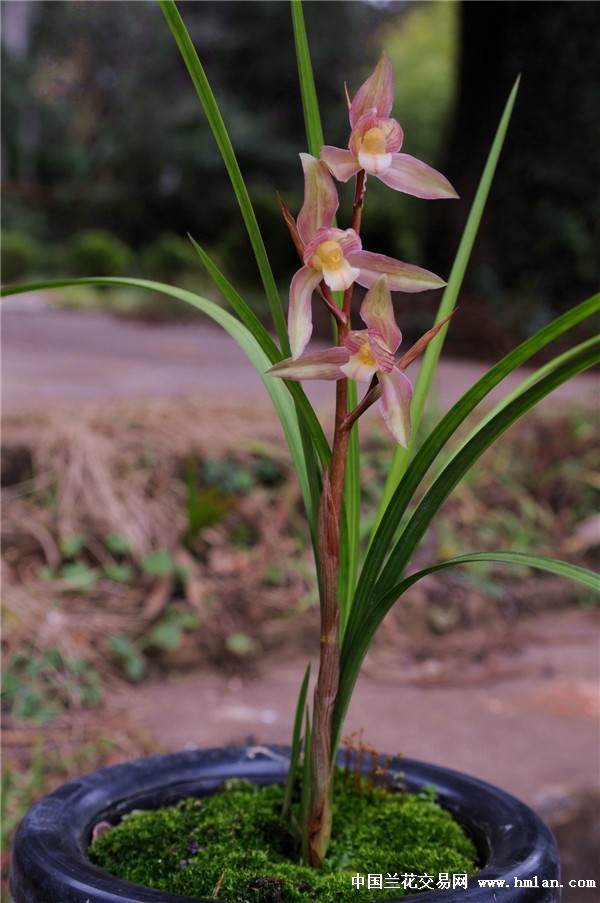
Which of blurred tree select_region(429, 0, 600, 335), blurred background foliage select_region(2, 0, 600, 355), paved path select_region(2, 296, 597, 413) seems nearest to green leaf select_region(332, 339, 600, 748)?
paved path select_region(2, 296, 597, 413)

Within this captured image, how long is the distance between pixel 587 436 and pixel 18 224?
11.5m

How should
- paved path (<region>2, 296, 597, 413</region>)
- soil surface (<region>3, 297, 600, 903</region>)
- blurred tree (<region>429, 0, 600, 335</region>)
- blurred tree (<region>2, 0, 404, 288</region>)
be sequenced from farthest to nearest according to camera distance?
blurred tree (<region>2, 0, 404, 288</region>) → blurred tree (<region>429, 0, 600, 335</region>) → paved path (<region>2, 296, 597, 413</region>) → soil surface (<region>3, 297, 600, 903</region>)

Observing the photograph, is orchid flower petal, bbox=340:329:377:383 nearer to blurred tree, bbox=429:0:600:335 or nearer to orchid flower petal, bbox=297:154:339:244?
orchid flower petal, bbox=297:154:339:244

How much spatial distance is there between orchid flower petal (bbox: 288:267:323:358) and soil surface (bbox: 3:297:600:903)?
1048 mm

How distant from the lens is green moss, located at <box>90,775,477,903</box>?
2.40 feet

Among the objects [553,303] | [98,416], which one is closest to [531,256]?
[553,303]

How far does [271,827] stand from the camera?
2.78ft

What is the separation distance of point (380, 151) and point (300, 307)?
0.46 ft

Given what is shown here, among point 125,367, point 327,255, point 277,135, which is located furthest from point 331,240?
point 277,135

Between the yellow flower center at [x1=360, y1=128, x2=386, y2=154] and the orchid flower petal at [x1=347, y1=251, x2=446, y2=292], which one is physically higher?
the yellow flower center at [x1=360, y1=128, x2=386, y2=154]

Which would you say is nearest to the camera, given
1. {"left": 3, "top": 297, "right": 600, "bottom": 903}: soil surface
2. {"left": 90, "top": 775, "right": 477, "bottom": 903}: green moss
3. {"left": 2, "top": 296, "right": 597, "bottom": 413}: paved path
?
{"left": 90, "top": 775, "right": 477, "bottom": 903}: green moss

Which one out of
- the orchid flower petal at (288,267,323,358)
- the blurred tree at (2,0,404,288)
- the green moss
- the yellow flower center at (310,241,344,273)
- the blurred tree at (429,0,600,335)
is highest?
the blurred tree at (2,0,404,288)

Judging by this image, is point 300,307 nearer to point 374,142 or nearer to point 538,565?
point 374,142

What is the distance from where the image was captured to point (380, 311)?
68 centimetres
